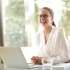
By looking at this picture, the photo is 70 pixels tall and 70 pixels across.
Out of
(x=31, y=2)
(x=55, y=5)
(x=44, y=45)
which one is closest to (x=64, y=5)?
(x=55, y=5)

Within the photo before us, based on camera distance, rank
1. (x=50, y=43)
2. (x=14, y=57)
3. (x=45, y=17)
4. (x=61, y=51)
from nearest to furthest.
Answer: (x=14, y=57) < (x=61, y=51) < (x=50, y=43) < (x=45, y=17)

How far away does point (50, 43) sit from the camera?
85.6 inches

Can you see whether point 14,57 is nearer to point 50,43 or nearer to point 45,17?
point 50,43

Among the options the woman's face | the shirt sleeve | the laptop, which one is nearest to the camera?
the laptop

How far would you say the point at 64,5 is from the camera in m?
3.07

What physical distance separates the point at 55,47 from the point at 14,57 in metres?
0.60

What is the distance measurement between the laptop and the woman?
0.85 feet

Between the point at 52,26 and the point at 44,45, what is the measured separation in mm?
274

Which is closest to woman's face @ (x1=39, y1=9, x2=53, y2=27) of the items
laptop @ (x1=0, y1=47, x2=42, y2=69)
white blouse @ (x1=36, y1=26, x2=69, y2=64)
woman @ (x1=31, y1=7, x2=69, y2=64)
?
woman @ (x1=31, y1=7, x2=69, y2=64)

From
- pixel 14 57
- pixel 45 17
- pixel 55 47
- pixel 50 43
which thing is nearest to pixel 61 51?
pixel 55 47

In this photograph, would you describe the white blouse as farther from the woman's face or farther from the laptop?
the laptop

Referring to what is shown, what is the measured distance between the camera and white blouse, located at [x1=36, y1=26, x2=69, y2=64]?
1.97 m

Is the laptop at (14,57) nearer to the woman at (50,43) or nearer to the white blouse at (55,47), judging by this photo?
the woman at (50,43)

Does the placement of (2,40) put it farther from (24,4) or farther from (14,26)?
(24,4)
